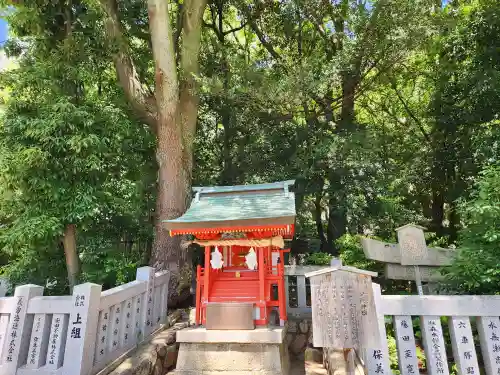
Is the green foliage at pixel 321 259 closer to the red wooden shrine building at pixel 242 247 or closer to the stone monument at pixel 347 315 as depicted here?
the red wooden shrine building at pixel 242 247

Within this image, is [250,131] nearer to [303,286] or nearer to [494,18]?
[303,286]

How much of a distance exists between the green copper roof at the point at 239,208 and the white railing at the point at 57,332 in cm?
169

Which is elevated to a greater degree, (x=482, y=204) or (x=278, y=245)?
(x=482, y=204)

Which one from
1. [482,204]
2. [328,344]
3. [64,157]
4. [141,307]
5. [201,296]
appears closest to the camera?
[328,344]

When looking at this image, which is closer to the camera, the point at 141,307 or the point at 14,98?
the point at 141,307

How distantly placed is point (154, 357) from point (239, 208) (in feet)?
8.57

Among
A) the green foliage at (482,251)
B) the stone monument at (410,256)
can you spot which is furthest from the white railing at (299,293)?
Answer: the green foliage at (482,251)

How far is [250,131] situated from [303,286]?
504 centimetres

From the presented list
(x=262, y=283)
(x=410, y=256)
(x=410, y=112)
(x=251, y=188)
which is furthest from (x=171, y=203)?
(x=410, y=112)

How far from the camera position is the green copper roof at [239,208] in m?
5.10

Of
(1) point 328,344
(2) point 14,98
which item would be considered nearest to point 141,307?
(1) point 328,344

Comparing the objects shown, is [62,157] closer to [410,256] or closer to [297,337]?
[297,337]

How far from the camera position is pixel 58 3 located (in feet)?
26.4

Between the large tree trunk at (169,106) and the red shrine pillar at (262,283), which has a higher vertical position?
the large tree trunk at (169,106)
